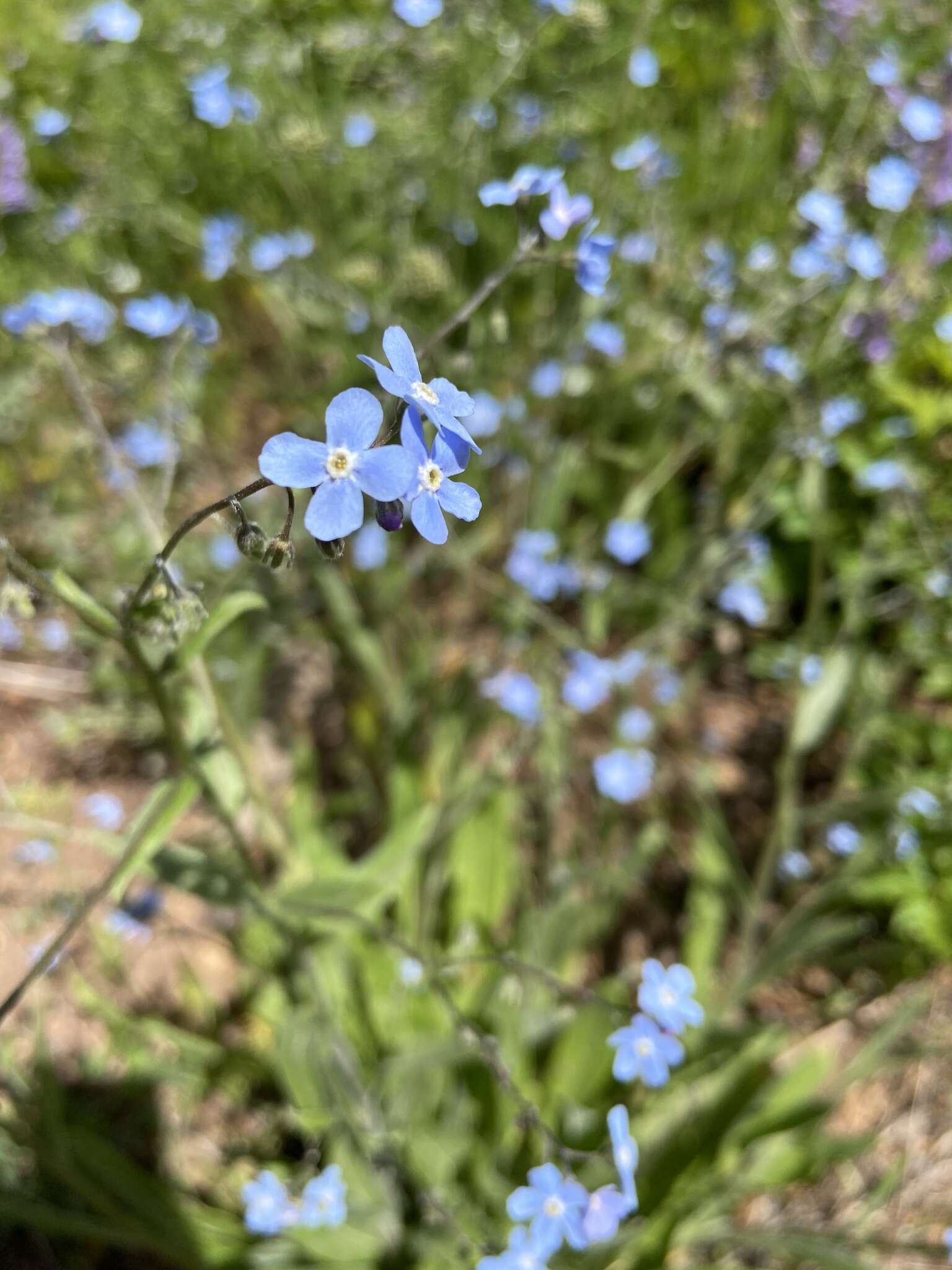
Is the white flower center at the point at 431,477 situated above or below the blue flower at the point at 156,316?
below

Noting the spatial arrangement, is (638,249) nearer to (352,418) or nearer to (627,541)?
(627,541)

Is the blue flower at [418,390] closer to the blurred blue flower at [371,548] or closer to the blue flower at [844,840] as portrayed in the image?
the blurred blue flower at [371,548]

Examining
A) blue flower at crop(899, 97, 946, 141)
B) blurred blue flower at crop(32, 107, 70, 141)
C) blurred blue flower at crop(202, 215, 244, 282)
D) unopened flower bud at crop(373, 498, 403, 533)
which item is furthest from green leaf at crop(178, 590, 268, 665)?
blurred blue flower at crop(32, 107, 70, 141)

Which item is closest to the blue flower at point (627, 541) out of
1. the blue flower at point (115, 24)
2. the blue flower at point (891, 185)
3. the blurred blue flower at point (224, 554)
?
the blue flower at point (891, 185)

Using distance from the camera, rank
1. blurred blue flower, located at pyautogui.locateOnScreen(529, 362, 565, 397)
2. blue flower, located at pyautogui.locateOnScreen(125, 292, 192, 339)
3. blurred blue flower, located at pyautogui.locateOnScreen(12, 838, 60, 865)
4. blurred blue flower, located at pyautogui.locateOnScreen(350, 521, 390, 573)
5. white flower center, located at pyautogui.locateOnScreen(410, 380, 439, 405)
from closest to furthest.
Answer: white flower center, located at pyautogui.locateOnScreen(410, 380, 439, 405) → blurred blue flower, located at pyautogui.locateOnScreen(12, 838, 60, 865) → blue flower, located at pyautogui.locateOnScreen(125, 292, 192, 339) → blurred blue flower, located at pyautogui.locateOnScreen(350, 521, 390, 573) → blurred blue flower, located at pyautogui.locateOnScreen(529, 362, 565, 397)

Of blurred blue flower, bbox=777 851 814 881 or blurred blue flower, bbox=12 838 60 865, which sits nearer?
blurred blue flower, bbox=12 838 60 865

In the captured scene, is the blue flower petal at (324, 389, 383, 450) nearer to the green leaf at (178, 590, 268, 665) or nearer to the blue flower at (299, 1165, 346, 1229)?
the green leaf at (178, 590, 268, 665)
